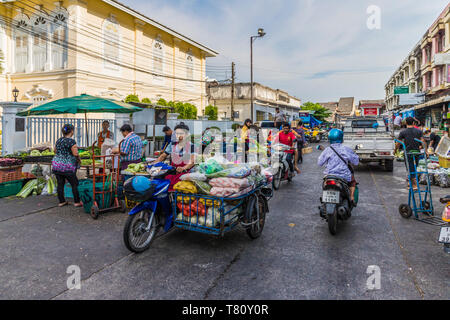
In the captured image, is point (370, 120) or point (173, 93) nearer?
point (370, 120)

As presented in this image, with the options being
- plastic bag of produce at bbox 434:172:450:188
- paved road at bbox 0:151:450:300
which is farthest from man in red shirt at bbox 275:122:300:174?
plastic bag of produce at bbox 434:172:450:188

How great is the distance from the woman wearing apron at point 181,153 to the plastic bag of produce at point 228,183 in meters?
0.86

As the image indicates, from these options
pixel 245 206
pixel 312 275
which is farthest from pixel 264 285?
pixel 245 206

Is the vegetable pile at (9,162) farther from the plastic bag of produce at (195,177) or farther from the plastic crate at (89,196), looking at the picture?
the plastic bag of produce at (195,177)

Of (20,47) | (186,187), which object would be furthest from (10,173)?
(20,47)

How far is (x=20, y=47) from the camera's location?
20.1 m

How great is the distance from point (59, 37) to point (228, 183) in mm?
18630

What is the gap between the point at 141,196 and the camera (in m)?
4.16

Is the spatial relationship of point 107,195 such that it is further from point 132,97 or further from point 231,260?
point 132,97

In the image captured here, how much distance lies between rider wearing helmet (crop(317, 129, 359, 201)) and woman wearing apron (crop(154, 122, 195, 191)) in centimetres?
229

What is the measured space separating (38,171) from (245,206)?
624cm

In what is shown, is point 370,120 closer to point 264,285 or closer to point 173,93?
point 264,285

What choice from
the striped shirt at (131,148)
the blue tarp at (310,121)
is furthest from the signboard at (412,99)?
the striped shirt at (131,148)

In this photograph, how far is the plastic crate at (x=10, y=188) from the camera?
24.9 ft
